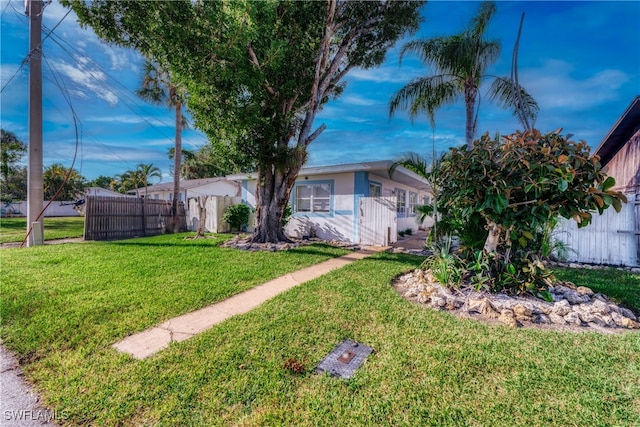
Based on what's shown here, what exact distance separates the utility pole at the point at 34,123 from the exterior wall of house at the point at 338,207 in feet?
24.3

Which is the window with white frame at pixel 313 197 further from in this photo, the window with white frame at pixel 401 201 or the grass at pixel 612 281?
the grass at pixel 612 281

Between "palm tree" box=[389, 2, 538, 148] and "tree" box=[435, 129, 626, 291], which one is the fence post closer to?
"palm tree" box=[389, 2, 538, 148]

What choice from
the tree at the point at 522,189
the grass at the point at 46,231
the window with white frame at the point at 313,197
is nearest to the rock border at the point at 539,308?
the tree at the point at 522,189

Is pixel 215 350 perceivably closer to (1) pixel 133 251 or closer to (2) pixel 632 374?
(2) pixel 632 374

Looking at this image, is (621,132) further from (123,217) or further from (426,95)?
(123,217)

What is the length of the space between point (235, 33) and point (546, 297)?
327 inches

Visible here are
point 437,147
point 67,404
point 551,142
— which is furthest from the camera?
point 437,147

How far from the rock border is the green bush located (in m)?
9.95

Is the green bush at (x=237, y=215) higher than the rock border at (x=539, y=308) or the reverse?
higher

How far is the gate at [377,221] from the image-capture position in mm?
9914

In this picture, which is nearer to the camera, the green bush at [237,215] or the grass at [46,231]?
the grass at [46,231]

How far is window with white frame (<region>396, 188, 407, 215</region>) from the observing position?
552 inches

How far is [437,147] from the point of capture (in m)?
5.80

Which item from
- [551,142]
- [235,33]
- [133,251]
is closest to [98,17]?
[235,33]
